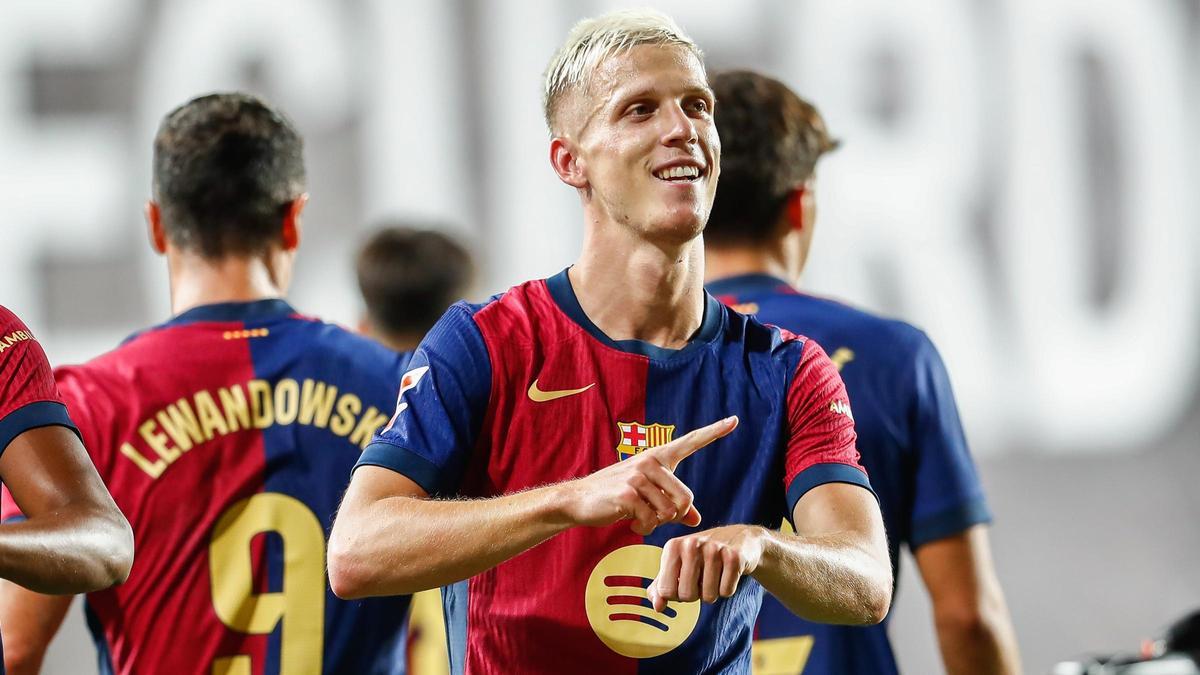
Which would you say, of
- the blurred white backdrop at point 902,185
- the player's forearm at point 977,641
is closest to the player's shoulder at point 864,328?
the player's forearm at point 977,641

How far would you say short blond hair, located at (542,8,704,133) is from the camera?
2.51 meters

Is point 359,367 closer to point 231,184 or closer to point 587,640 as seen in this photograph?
point 231,184

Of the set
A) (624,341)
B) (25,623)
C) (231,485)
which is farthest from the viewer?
(231,485)

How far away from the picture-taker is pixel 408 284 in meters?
4.34

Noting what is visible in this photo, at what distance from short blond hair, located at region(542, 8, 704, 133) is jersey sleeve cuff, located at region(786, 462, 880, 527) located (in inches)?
28.4

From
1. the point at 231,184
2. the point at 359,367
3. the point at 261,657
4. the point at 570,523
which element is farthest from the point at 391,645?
the point at 570,523

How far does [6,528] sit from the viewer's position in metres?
2.10

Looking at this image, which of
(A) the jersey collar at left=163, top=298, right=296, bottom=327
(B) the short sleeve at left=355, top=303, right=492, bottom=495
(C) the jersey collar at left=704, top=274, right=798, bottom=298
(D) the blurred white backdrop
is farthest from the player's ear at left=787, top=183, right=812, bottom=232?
(D) the blurred white backdrop

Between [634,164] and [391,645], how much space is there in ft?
4.33

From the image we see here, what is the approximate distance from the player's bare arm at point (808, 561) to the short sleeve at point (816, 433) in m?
0.02

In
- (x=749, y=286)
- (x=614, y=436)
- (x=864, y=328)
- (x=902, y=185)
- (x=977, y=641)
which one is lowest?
(x=977, y=641)

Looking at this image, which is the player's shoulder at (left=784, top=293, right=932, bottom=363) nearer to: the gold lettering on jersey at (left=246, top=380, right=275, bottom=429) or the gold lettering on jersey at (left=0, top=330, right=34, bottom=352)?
the gold lettering on jersey at (left=246, top=380, right=275, bottom=429)

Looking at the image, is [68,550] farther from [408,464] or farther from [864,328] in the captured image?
[864,328]

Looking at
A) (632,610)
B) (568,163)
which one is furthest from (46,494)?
(568,163)
